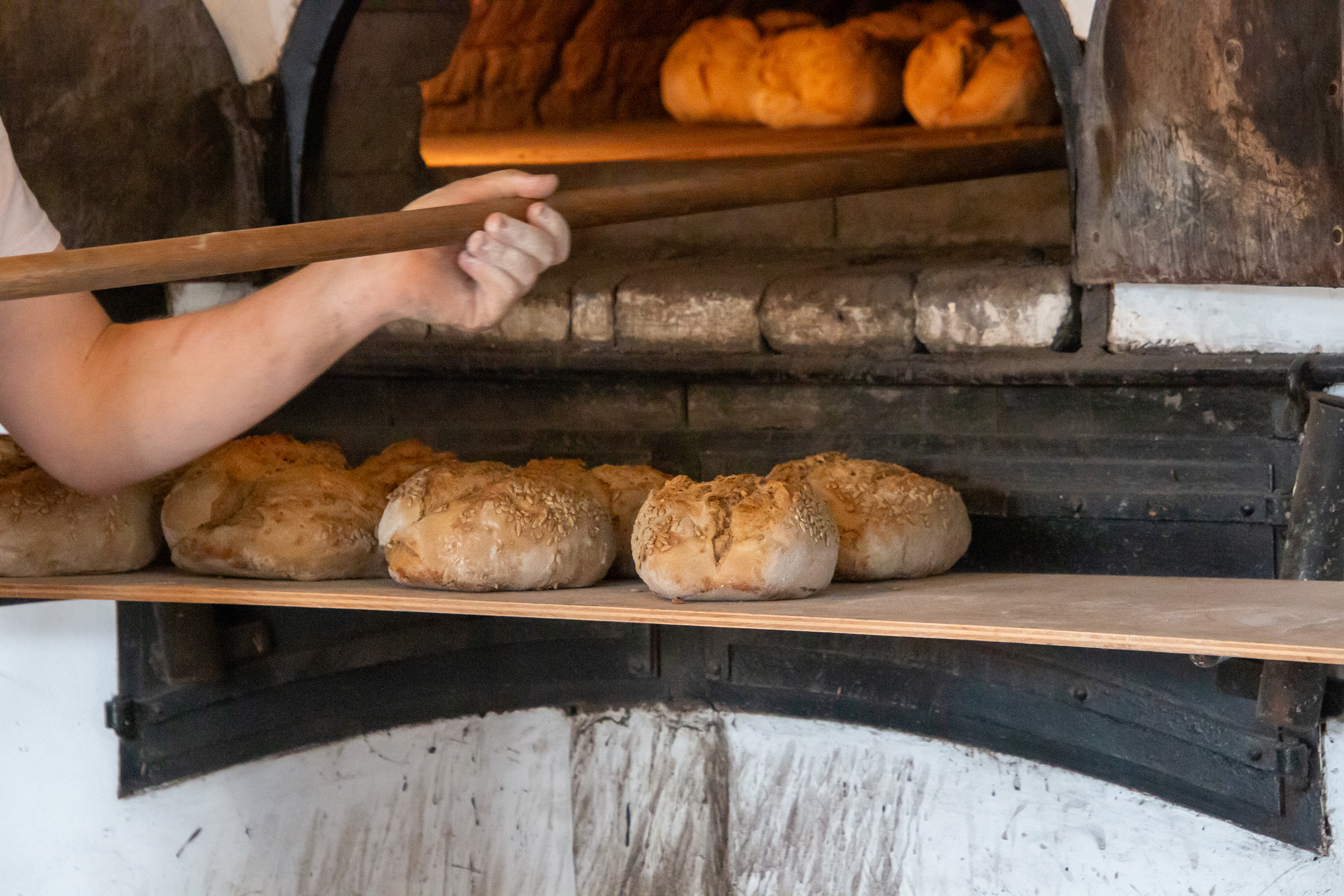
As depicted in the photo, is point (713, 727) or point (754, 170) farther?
point (713, 727)

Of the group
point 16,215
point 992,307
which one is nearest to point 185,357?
point 16,215

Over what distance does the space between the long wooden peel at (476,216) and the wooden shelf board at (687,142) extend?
93 millimetres

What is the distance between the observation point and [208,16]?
1977mm

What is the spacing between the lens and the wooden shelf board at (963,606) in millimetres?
1186

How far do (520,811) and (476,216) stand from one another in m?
1.22

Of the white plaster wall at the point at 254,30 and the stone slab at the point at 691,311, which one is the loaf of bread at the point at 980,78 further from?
the white plaster wall at the point at 254,30

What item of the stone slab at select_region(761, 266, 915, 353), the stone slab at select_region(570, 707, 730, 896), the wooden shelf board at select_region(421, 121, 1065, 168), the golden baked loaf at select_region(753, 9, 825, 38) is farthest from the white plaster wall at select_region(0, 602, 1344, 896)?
the golden baked loaf at select_region(753, 9, 825, 38)

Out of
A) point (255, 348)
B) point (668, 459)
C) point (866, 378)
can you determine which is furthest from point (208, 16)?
point (866, 378)

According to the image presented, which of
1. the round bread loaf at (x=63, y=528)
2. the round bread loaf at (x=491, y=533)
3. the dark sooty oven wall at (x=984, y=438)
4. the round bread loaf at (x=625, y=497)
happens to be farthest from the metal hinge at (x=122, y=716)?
the round bread loaf at (x=625, y=497)

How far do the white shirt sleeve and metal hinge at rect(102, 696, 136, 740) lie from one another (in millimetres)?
731

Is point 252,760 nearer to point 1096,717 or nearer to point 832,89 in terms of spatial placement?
point 1096,717

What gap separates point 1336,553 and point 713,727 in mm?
936

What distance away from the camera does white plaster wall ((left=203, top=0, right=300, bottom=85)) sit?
6.52ft

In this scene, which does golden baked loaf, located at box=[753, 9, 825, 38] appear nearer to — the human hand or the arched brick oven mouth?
the arched brick oven mouth
